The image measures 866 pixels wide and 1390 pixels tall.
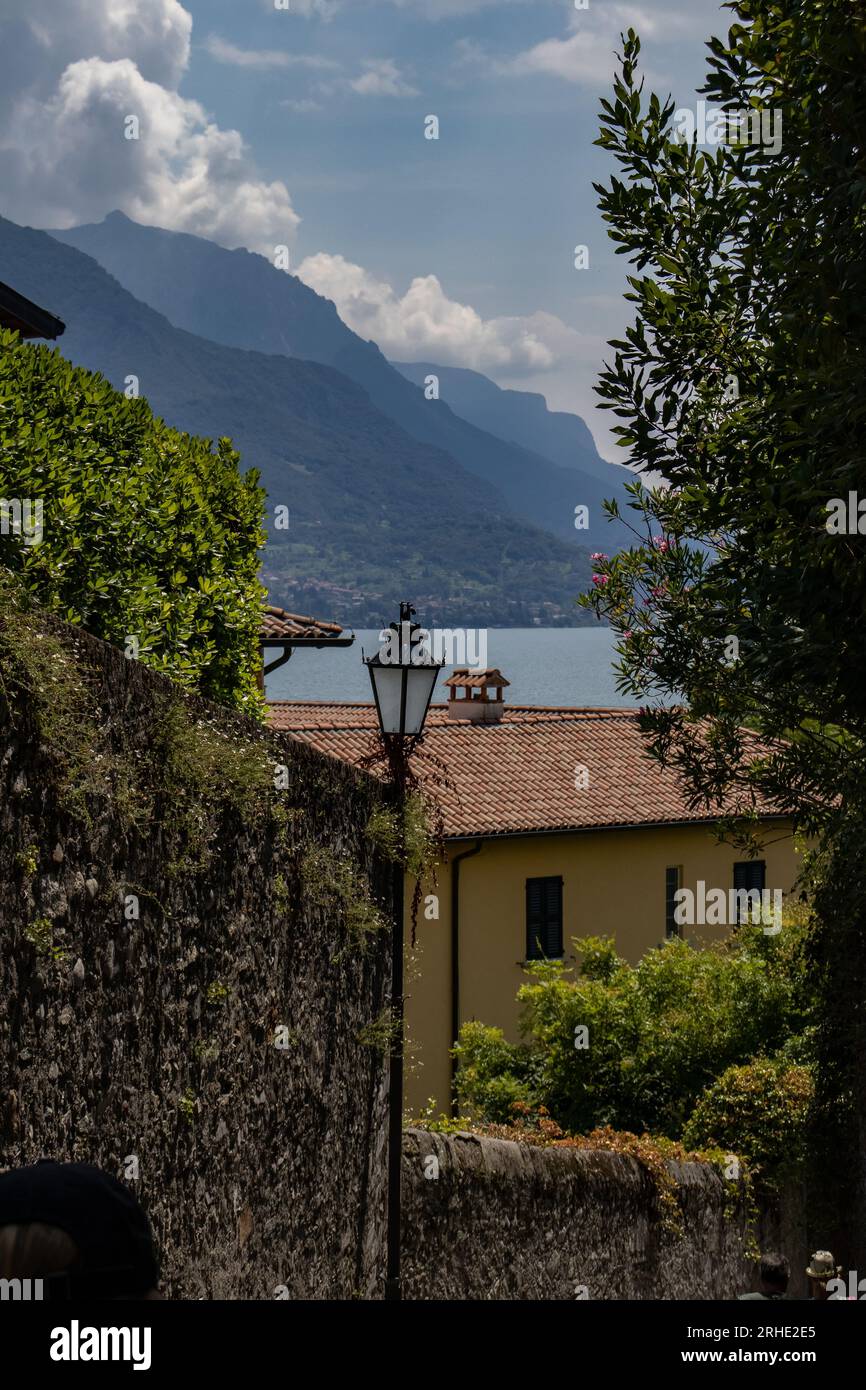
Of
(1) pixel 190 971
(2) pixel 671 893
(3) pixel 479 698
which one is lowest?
(2) pixel 671 893

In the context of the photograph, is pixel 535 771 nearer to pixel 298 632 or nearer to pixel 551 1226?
pixel 298 632

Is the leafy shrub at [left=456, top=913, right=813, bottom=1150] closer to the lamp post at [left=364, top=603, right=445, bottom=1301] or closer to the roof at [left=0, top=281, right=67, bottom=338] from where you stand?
the lamp post at [left=364, top=603, right=445, bottom=1301]

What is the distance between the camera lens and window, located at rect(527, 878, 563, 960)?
77.5ft

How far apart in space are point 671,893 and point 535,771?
12.2 ft

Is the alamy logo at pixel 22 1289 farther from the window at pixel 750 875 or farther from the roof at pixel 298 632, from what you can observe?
the window at pixel 750 875

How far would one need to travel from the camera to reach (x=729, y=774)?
31.0 feet

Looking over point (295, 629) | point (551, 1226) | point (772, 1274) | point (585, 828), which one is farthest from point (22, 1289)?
point (585, 828)

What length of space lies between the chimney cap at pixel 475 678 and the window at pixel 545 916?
584 cm

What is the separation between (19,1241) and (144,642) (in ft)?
17.6

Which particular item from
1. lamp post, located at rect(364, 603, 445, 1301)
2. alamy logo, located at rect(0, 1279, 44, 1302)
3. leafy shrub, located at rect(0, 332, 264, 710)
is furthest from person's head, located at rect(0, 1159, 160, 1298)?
lamp post, located at rect(364, 603, 445, 1301)

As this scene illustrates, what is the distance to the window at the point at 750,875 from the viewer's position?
86.9ft

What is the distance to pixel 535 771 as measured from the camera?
25281 millimetres
